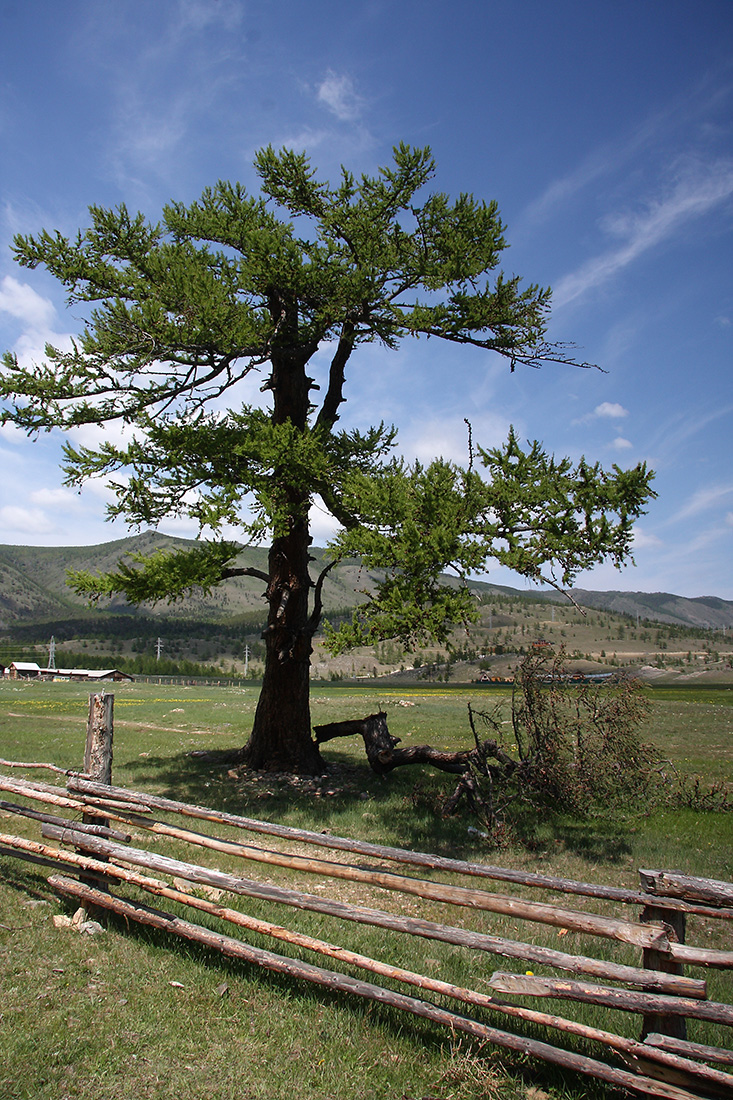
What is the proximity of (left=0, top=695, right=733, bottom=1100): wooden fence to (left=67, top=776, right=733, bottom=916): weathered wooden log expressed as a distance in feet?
0.05

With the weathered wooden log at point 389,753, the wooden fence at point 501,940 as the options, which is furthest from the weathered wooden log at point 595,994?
the weathered wooden log at point 389,753

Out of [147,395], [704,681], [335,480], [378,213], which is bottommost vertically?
[704,681]

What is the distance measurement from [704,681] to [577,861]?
2679 inches

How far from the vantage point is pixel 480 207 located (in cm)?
1247

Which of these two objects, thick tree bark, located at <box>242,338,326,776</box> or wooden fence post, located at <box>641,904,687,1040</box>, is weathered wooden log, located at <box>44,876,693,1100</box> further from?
thick tree bark, located at <box>242,338,326,776</box>

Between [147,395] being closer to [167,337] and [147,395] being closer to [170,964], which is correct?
[167,337]

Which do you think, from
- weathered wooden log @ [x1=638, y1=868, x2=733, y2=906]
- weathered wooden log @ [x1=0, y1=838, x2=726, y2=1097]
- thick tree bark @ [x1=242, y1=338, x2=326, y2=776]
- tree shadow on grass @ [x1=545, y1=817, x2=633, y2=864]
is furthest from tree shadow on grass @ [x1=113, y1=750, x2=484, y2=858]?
weathered wooden log @ [x1=638, y1=868, x2=733, y2=906]

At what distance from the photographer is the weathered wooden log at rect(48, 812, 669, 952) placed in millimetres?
4207

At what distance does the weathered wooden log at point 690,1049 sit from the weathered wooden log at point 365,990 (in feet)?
0.59

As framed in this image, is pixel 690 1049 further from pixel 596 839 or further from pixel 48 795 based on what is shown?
pixel 596 839

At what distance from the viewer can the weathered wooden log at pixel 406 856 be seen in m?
4.55

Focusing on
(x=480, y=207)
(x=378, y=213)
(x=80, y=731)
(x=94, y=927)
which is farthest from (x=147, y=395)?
(x=80, y=731)

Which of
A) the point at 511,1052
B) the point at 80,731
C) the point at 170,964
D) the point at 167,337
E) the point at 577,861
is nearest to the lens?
the point at 511,1052

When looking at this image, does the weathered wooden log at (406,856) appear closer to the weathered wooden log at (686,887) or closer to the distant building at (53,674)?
the weathered wooden log at (686,887)
